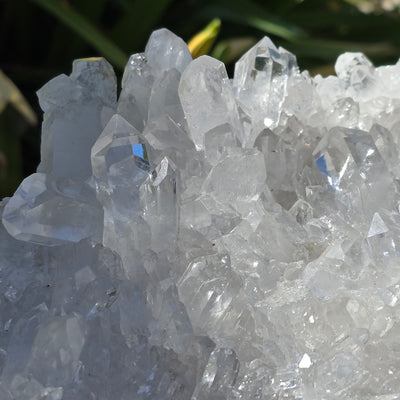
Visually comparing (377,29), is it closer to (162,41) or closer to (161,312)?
(162,41)

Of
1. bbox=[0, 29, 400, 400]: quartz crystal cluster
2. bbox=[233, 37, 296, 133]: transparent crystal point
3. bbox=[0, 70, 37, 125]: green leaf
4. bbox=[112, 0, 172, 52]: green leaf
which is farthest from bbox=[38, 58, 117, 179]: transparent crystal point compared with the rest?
bbox=[112, 0, 172, 52]: green leaf

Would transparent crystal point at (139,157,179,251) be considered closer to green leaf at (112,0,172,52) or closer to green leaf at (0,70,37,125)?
green leaf at (0,70,37,125)

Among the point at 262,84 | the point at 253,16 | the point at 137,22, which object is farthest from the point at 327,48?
the point at 262,84

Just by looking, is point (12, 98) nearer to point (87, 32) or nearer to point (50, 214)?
point (87, 32)

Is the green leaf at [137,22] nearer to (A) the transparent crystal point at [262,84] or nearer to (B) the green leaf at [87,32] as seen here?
(B) the green leaf at [87,32]

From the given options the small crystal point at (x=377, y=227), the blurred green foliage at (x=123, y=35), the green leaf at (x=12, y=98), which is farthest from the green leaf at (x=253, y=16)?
the small crystal point at (x=377, y=227)

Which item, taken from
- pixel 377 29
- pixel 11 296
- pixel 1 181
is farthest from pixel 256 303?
pixel 377 29
